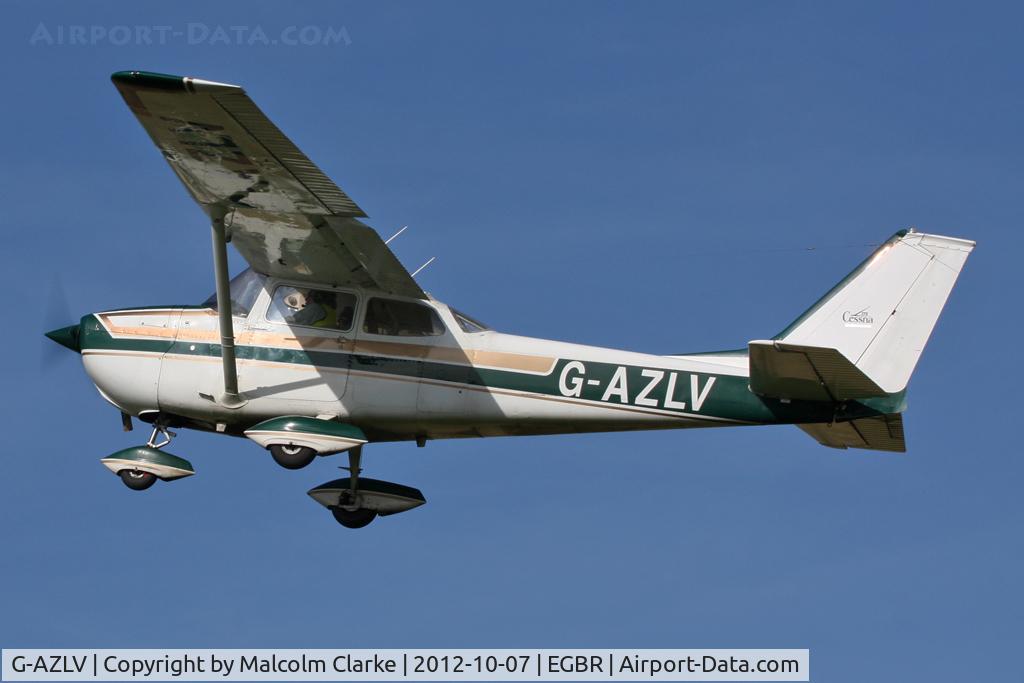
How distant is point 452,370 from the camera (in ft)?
56.4

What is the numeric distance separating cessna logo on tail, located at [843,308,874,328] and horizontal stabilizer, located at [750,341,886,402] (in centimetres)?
72

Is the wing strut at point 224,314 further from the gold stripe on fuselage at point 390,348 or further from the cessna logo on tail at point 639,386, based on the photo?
the cessna logo on tail at point 639,386

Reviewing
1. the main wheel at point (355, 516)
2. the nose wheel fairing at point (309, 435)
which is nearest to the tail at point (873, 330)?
the nose wheel fairing at point (309, 435)

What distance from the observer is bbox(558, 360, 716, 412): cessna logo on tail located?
16875 millimetres

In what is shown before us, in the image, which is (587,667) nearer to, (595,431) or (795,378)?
(595,431)

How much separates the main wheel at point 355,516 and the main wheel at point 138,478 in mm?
2058

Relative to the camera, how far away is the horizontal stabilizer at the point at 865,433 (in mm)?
16969

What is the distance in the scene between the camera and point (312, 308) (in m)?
17.4

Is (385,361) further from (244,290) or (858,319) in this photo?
(858,319)

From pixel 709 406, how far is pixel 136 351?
5.58 meters

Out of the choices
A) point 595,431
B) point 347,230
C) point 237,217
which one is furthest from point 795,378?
point 237,217

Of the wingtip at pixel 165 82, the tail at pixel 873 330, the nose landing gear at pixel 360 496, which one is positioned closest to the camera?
the wingtip at pixel 165 82

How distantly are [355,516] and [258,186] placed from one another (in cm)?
397

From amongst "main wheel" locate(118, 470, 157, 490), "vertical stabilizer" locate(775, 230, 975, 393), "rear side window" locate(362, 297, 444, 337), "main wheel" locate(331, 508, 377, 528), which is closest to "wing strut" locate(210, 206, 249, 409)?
"main wheel" locate(118, 470, 157, 490)
